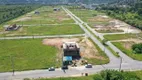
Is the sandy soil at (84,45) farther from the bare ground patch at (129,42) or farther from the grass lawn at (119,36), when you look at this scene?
the bare ground patch at (129,42)

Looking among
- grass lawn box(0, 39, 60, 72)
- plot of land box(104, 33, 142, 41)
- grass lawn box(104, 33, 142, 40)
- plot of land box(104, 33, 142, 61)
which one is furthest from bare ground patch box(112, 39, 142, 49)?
grass lawn box(0, 39, 60, 72)

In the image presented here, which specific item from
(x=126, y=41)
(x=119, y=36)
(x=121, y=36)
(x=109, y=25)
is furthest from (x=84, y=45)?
(x=109, y=25)

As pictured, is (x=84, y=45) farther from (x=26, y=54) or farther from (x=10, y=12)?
(x=10, y=12)

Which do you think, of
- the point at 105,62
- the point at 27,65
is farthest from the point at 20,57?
the point at 105,62

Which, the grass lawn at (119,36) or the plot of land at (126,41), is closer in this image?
the plot of land at (126,41)

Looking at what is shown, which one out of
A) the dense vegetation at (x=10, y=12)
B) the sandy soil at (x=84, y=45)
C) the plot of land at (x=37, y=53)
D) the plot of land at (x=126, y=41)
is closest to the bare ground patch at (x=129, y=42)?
the plot of land at (x=126, y=41)

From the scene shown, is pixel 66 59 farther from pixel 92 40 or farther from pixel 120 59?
pixel 92 40

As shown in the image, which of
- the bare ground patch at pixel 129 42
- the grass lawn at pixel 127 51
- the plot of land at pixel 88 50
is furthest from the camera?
the bare ground patch at pixel 129 42

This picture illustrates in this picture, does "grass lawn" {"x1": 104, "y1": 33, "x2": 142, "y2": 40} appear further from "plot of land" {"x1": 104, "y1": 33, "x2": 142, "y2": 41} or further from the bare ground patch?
the bare ground patch
